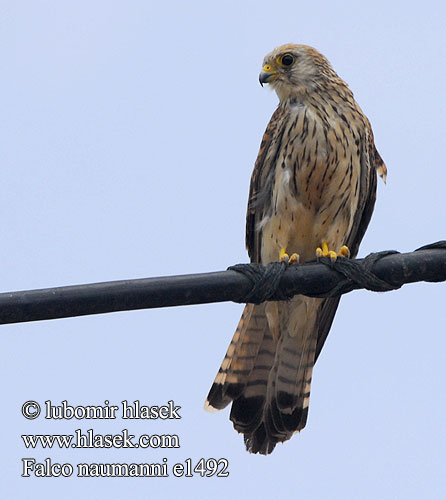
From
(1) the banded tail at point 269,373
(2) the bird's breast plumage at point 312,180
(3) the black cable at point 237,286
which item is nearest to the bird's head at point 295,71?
(2) the bird's breast plumage at point 312,180

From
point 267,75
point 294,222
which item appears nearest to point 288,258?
point 294,222

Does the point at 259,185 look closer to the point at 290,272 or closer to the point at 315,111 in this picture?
the point at 315,111

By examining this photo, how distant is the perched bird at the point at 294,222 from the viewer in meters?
6.36

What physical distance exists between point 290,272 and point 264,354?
8.07 ft

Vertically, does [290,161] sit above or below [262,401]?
above

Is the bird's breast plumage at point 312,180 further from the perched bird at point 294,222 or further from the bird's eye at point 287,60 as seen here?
the bird's eye at point 287,60

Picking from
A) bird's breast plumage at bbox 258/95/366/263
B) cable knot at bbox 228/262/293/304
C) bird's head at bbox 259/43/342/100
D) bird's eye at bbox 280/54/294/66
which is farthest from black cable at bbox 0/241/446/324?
bird's eye at bbox 280/54/294/66

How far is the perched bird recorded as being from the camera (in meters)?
6.36

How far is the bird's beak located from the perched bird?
0.01 meters

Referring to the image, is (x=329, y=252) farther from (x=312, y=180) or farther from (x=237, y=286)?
(x=237, y=286)

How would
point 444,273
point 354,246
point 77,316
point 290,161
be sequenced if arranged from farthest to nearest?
1. point 354,246
2. point 290,161
3. point 444,273
4. point 77,316

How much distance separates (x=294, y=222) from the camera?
6.43 m

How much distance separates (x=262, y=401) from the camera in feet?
21.3

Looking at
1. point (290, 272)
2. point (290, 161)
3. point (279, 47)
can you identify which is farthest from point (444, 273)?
point (279, 47)
